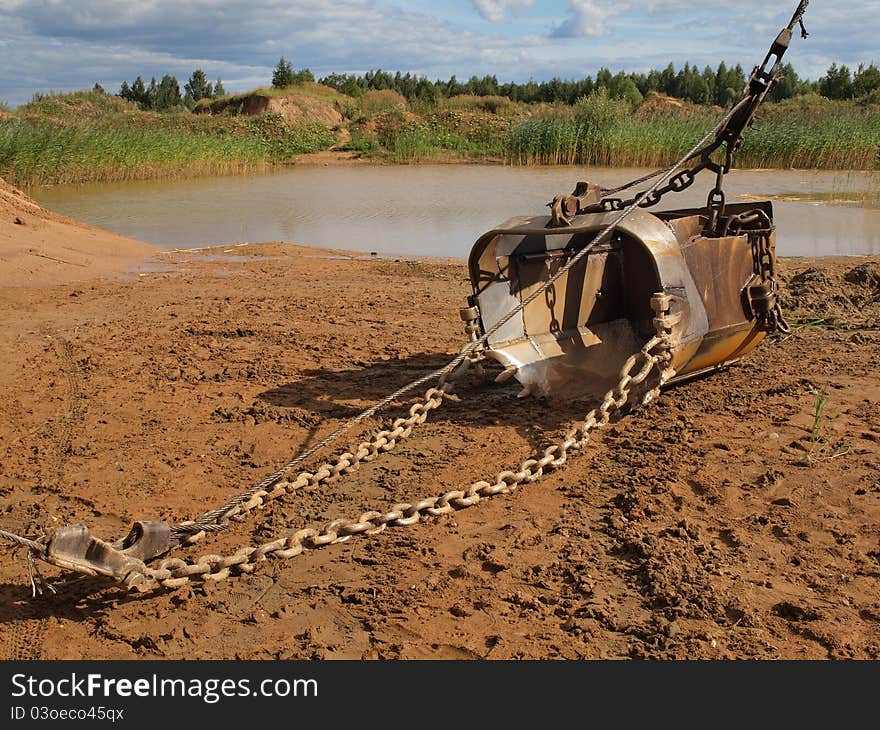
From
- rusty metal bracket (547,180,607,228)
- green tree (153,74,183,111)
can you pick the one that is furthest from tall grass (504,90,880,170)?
green tree (153,74,183,111)

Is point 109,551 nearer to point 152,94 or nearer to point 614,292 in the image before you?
point 614,292

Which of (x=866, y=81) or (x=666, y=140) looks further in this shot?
(x=866, y=81)

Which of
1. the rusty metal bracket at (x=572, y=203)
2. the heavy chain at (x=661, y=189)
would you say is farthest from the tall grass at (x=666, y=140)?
the rusty metal bracket at (x=572, y=203)

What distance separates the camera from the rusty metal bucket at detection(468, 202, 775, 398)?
203 inches

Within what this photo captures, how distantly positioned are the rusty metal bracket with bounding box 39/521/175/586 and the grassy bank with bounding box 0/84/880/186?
19.7m

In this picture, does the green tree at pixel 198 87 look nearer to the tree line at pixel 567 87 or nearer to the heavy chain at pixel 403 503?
the tree line at pixel 567 87

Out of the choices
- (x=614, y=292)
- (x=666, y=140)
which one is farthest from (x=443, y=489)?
(x=666, y=140)

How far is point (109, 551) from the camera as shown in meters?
Answer: 3.24

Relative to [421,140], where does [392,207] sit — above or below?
below

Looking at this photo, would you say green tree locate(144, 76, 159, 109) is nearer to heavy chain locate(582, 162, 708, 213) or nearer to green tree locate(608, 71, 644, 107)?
green tree locate(608, 71, 644, 107)

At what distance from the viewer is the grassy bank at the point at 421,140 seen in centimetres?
2295

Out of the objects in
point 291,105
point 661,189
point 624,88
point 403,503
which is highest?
point 624,88

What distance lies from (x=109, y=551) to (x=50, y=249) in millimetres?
9175

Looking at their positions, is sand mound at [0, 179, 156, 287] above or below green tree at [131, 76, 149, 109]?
below
